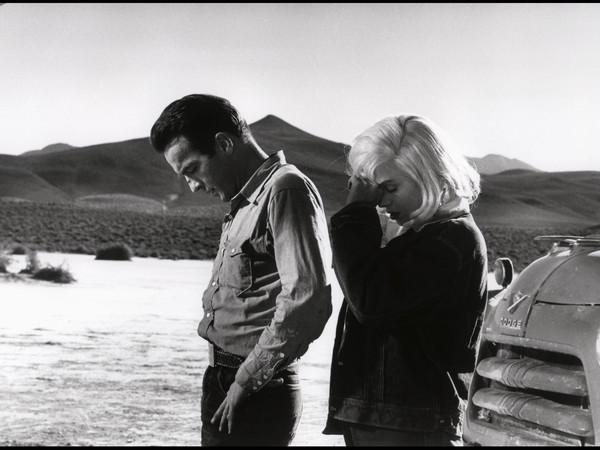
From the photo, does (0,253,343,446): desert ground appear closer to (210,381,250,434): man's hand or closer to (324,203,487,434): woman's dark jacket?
(210,381,250,434): man's hand

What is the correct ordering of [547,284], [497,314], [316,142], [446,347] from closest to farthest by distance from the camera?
[446,347]
[547,284]
[497,314]
[316,142]

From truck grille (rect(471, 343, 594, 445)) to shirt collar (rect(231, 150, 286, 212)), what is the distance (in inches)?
24.6

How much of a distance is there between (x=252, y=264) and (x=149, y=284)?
42.1 feet

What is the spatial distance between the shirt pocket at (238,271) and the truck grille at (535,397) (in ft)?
1.95

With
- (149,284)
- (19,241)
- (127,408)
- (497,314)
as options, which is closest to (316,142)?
(149,284)

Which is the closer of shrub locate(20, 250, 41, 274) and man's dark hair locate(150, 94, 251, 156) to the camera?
man's dark hair locate(150, 94, 251, 156)

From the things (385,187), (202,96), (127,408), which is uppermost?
(202,96)

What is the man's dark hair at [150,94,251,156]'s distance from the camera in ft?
5.06

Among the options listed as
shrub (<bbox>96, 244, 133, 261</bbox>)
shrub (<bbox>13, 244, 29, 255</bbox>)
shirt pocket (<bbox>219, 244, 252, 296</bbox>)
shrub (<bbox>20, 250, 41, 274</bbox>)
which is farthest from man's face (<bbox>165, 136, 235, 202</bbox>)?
shrub (<bbox>96, 244, 133, 261</bbox>)

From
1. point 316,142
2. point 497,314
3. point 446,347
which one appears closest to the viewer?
point 446,347

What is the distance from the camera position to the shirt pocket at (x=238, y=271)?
4.86 feet

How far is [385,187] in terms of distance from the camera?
1331 millimetres

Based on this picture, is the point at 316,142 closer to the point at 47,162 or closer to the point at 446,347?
the point at 47,162

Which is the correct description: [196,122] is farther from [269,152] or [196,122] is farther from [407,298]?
[269,152]
